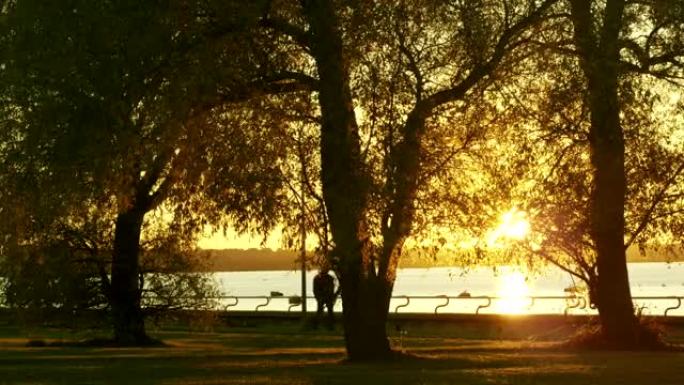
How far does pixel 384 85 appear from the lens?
81.3ft

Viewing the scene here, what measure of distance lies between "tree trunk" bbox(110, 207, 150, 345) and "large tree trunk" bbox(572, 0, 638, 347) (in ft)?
41.3

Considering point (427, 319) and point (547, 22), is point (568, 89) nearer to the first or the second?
point (547, 22)

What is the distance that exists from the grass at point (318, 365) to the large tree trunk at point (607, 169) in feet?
5.66

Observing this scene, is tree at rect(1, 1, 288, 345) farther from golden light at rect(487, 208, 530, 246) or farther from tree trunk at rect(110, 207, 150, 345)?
tree trunk at rect(110, 207, 150, 345)

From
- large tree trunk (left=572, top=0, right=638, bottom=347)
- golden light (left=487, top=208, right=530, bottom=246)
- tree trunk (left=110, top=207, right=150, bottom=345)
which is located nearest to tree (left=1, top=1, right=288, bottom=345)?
golden light (left=487, top=208, right=530, bottom=246)

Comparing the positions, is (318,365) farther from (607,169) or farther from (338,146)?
(607,169)

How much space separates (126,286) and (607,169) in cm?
1415

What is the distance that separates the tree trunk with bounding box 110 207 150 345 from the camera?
3634 cm

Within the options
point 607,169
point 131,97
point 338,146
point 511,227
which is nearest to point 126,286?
point 511,227

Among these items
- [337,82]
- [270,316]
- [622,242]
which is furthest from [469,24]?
[270,316]

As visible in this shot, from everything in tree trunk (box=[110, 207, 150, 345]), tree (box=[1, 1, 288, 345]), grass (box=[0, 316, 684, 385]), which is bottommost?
grass (box=[0, 316, 684, 385])

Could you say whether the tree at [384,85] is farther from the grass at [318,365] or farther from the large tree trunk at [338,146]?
the grass at [318,365]

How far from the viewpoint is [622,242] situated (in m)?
30.9

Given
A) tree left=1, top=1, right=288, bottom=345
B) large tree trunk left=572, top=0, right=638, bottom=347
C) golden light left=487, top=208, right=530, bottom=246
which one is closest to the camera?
tree left=1, top=1, right=288, bottom=345
